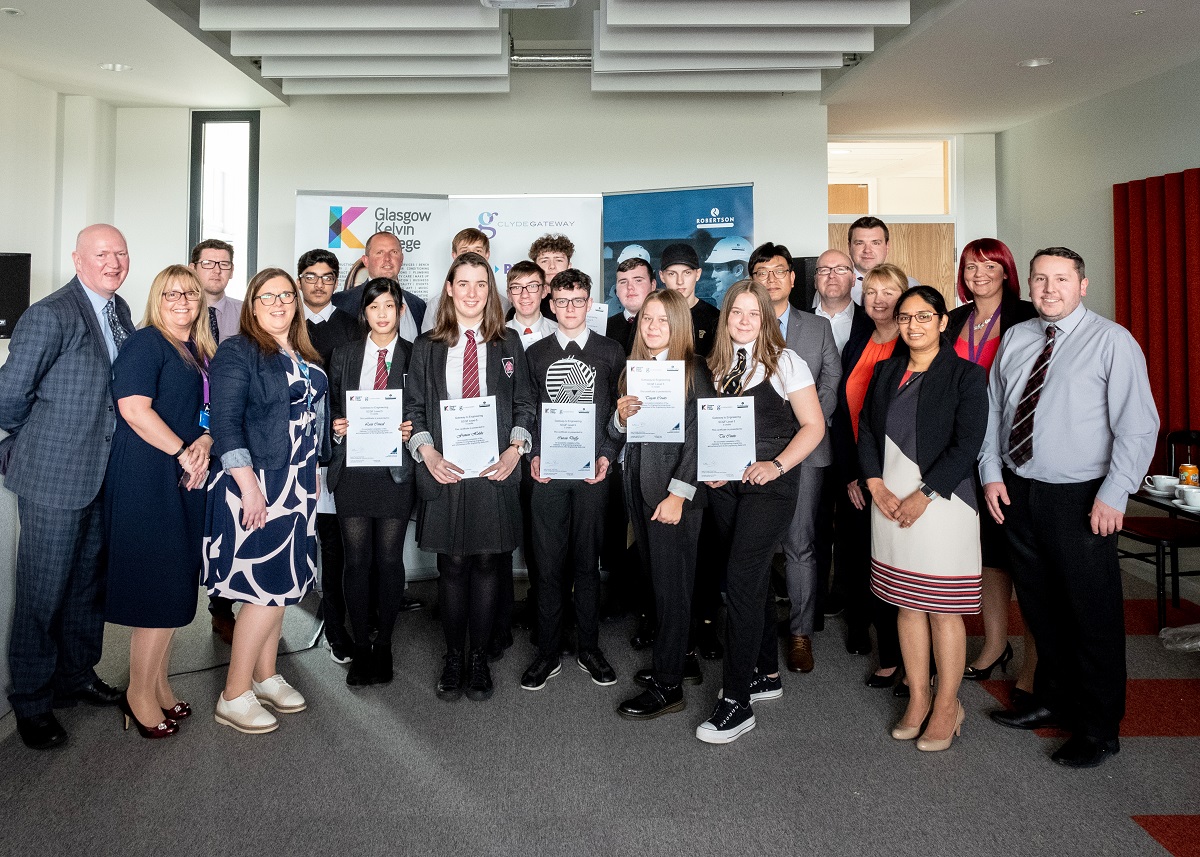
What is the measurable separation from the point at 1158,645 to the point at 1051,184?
479 centimetres

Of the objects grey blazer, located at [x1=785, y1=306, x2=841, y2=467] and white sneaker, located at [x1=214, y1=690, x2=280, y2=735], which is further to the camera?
grey blazer, located at [x1=785, y1=306, x2=841, y2=467]

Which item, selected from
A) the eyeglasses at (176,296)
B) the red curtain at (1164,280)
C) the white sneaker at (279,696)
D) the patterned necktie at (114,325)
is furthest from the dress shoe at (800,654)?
the red curtain at (1164,280)

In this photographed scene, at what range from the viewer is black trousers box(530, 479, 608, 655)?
10.1 ft

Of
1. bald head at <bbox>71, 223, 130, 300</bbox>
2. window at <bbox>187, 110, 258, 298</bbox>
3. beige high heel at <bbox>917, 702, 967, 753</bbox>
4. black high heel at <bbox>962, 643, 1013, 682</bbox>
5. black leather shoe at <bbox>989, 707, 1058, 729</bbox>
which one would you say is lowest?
beige high heel at <bbox>917, 702, 967, 753</bbox>

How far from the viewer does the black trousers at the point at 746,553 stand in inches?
105

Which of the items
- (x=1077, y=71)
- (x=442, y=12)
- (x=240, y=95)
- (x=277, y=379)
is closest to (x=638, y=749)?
(x=277, y=379)

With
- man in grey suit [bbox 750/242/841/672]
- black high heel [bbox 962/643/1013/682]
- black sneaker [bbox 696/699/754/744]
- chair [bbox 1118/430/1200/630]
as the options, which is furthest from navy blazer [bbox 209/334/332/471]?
chair [bbox 1118/430/1200/630]

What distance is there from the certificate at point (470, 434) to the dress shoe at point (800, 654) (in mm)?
1603

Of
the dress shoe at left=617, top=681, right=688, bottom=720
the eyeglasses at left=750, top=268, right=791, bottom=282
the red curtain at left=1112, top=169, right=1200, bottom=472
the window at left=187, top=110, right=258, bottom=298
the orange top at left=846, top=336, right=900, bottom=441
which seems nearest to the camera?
the dress shoe at left=617, top=681, right=688, bottom=720

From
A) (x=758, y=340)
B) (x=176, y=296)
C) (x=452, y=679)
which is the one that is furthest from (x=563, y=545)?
(x=176, y=296)

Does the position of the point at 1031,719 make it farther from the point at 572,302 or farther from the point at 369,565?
the point at 369,565

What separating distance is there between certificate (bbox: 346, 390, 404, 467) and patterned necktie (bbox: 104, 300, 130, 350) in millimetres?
829

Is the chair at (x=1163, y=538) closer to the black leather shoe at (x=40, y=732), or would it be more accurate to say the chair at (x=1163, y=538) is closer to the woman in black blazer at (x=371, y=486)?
the woman in black blazer at (x=371, y=486)

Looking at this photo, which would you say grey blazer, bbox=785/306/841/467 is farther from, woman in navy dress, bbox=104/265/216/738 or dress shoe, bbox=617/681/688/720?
woman in navy dress, bbox=104/265/216/738
